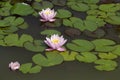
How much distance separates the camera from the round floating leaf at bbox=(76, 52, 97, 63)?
2.11 meters

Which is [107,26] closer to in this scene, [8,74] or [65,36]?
[65,36]

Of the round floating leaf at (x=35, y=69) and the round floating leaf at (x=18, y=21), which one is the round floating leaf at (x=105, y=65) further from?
the round floating leaf at (x=18, y=21)

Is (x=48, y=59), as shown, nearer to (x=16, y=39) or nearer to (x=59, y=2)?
(x=16, y=39)

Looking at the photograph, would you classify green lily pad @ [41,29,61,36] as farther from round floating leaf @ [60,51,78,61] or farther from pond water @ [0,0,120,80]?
round floating leaf @ [60,51,78,61]

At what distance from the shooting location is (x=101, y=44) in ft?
7.34

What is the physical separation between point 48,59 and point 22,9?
24.4 inches

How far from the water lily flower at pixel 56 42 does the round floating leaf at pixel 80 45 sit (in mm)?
Result: 59

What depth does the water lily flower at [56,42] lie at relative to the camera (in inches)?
85.0

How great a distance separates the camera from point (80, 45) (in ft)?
7.28

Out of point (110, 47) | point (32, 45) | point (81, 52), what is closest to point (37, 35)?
point (32, 45)

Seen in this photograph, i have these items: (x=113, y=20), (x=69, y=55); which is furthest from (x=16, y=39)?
(x=113, y=20)

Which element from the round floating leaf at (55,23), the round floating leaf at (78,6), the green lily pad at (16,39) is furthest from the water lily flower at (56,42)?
the round floating leaf at (78,6)

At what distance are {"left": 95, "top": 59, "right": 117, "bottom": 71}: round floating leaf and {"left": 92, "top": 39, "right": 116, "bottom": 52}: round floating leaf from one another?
4.2 inches

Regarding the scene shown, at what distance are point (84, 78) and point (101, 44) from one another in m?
0.33
